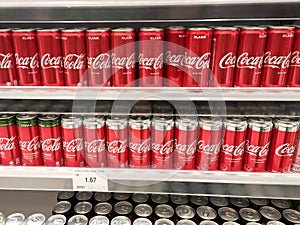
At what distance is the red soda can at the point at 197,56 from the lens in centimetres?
105

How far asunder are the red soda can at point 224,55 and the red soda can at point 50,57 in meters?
0.59

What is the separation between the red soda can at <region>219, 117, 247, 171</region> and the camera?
1149 mm

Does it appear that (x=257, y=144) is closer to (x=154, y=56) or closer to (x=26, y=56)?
(x=154, y=56)

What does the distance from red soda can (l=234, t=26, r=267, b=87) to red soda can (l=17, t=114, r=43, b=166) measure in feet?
2.76

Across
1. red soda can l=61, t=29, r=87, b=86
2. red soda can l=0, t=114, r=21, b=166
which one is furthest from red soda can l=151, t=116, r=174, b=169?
red soda can l=0, t=114, r=21, b=166

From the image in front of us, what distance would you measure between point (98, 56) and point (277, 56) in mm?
664

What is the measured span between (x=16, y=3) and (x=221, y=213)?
3.82 ft

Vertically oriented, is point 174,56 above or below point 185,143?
above

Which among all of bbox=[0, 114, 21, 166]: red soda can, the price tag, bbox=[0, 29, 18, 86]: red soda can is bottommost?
the price tag

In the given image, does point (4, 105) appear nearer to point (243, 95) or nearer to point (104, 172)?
→ point (104, 172)

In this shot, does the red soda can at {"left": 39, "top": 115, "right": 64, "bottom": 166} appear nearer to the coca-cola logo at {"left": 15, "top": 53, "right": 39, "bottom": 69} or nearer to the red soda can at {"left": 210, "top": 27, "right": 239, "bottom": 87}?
the coca-cola logo at {"left": 15, "top": 53, "right": 39, "bottom": 69}

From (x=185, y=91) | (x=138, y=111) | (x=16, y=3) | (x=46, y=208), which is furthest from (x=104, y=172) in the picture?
(x=16, y=3)

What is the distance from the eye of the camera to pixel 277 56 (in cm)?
106

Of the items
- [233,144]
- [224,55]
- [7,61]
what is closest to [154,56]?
[224,55]
